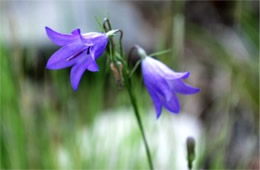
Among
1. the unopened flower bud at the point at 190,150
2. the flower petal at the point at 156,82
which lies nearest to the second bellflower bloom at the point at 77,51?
the flower petal at the point at 156,82

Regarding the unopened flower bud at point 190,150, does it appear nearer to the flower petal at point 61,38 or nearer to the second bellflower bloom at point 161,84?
the second bellflower bloom at point 161,84

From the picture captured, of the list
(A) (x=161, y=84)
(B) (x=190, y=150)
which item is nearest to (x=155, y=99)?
(A) (x=161, y=84)

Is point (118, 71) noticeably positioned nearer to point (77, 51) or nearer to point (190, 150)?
point (77, 51)

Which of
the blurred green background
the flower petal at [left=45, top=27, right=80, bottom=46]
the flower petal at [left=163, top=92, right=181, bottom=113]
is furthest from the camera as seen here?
the blurred green background

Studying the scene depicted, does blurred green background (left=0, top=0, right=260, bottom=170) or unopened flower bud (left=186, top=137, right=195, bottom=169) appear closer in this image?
unopened flower bud (left=186, top=137, right=195, bottom=169)

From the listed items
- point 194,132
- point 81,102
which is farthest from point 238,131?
point 81,102

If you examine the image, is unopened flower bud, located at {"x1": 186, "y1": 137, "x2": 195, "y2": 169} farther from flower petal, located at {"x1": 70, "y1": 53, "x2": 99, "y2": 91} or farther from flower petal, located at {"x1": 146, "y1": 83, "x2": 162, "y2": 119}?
flower petal, located at {"x1": 70, "y1": 53, "x2": 99, "y2": 91}

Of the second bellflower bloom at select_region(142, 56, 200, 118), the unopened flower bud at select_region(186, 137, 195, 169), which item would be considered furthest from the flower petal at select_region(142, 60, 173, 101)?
the unopened flower bud at select_region(186, 137, 195, 169)
